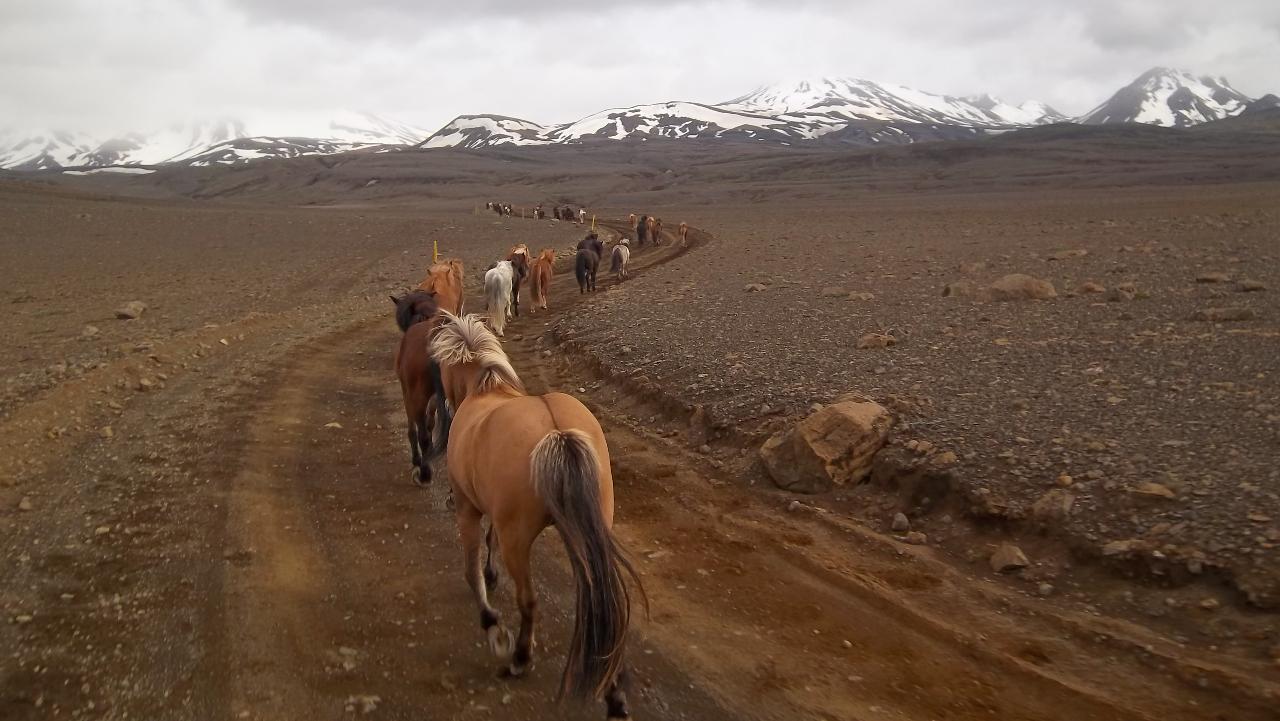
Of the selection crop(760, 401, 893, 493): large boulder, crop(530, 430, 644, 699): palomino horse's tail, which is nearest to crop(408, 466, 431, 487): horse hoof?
crop(760, 401, 893, 493): large boulder

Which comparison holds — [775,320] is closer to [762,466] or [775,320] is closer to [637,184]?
[762,466]

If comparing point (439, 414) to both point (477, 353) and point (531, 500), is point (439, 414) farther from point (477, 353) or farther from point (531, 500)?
point (531, 500)

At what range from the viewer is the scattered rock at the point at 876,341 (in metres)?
10.0

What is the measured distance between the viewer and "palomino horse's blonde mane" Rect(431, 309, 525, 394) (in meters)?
4.91

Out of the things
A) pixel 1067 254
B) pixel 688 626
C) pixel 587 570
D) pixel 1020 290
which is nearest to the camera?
pixel 587 570

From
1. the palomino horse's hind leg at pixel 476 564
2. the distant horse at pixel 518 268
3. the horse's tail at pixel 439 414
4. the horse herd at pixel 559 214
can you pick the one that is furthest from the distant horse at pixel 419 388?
the horse herd at pixel 559 214

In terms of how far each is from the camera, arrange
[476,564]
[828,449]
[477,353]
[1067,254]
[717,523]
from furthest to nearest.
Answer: [1067,254], [828,449], [717,523], [477,353], [476,564]

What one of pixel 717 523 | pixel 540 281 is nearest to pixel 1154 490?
pixel 717 523

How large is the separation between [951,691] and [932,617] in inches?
29.6

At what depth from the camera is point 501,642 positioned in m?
4.41

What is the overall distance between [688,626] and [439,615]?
153 cm

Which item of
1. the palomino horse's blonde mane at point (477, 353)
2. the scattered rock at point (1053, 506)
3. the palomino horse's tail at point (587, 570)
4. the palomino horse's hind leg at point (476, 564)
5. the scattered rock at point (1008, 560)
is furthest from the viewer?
the scattered rock at point (1053, 506)

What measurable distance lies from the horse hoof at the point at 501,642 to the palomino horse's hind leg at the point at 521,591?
4.2 inches

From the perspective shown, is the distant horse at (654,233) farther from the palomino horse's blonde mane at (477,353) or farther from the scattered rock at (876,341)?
the palomino horse's blonde mane at (477,353)
